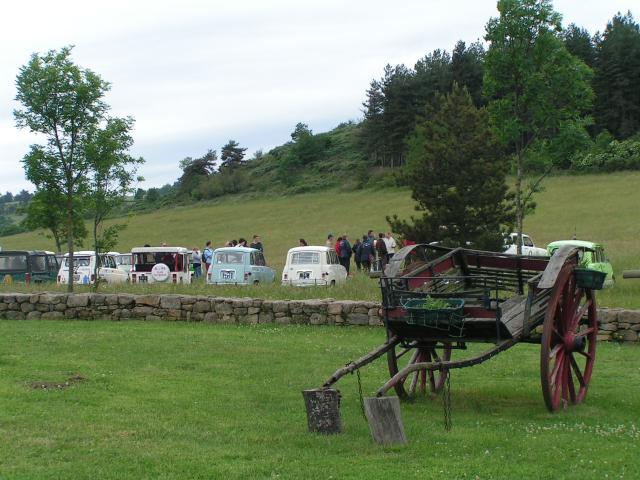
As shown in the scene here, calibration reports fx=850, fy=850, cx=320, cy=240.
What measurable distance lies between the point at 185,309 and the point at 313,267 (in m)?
9.49

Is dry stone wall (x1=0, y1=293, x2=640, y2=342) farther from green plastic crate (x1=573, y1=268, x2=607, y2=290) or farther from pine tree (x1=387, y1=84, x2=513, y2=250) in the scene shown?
pine tree (x1=387, y1=84, x2=513, y2=250)

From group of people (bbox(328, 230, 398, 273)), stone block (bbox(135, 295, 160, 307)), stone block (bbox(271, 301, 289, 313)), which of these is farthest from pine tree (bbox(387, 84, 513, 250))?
stone block (bbox(135, 295, 160, 307))

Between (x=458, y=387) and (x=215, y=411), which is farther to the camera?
(x=458, y=387)

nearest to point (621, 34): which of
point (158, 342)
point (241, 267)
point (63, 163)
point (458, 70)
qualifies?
point (458, 70)

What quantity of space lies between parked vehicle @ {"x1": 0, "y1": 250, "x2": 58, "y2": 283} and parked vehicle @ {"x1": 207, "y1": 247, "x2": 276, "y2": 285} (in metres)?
8.54

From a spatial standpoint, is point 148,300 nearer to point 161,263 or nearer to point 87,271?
point 161,263

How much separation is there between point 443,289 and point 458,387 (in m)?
1.27

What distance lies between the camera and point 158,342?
14.3 m

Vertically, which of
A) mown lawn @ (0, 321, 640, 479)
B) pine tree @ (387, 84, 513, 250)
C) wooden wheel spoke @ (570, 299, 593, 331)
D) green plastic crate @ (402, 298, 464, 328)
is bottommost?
mown lawn @ (0, 321, 640, 479)

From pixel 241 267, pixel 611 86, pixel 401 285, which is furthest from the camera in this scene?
pixel 611 86

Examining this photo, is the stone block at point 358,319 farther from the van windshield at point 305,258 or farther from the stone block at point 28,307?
the van windshield at point 305,258

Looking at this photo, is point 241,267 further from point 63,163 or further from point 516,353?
point 516,353

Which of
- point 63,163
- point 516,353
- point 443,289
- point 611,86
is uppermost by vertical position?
point 611,86

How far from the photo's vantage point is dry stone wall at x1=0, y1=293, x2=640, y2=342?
54.7 ft
